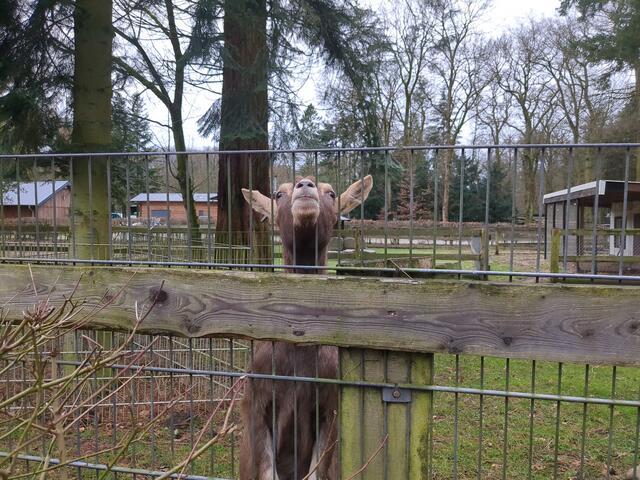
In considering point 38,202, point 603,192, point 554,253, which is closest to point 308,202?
point 38,202

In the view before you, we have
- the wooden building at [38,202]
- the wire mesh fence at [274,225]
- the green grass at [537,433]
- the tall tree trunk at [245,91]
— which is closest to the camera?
the wooden building at [38,202]

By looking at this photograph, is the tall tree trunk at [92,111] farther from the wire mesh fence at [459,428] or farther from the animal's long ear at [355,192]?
the animal's long ear at [355,192]

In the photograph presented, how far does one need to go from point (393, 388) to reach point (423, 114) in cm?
2854

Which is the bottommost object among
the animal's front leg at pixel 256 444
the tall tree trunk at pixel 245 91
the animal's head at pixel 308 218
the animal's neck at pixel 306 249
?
the animal's front leg at pixel 256 444

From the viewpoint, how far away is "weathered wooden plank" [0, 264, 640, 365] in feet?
6.70

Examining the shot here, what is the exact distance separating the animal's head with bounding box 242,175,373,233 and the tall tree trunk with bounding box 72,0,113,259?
3590 millimetres

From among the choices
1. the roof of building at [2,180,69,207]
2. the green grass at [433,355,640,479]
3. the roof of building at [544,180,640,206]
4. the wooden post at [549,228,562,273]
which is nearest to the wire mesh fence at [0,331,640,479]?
the green grass at [433,355,640,479]

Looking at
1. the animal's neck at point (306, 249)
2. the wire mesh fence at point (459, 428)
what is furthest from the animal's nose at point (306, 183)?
the wire mesh fence at point (459, 428)

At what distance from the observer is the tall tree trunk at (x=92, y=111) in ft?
21.1

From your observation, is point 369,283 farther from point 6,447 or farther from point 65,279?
point 6,447

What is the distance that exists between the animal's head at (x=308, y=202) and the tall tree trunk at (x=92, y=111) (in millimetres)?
3590

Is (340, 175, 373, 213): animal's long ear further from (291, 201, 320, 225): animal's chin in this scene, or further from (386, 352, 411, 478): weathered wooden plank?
(386, 352, 411, 478): weathered wooden plank

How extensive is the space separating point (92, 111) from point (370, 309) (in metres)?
5.72

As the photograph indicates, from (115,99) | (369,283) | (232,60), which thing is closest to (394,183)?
(232,60)
